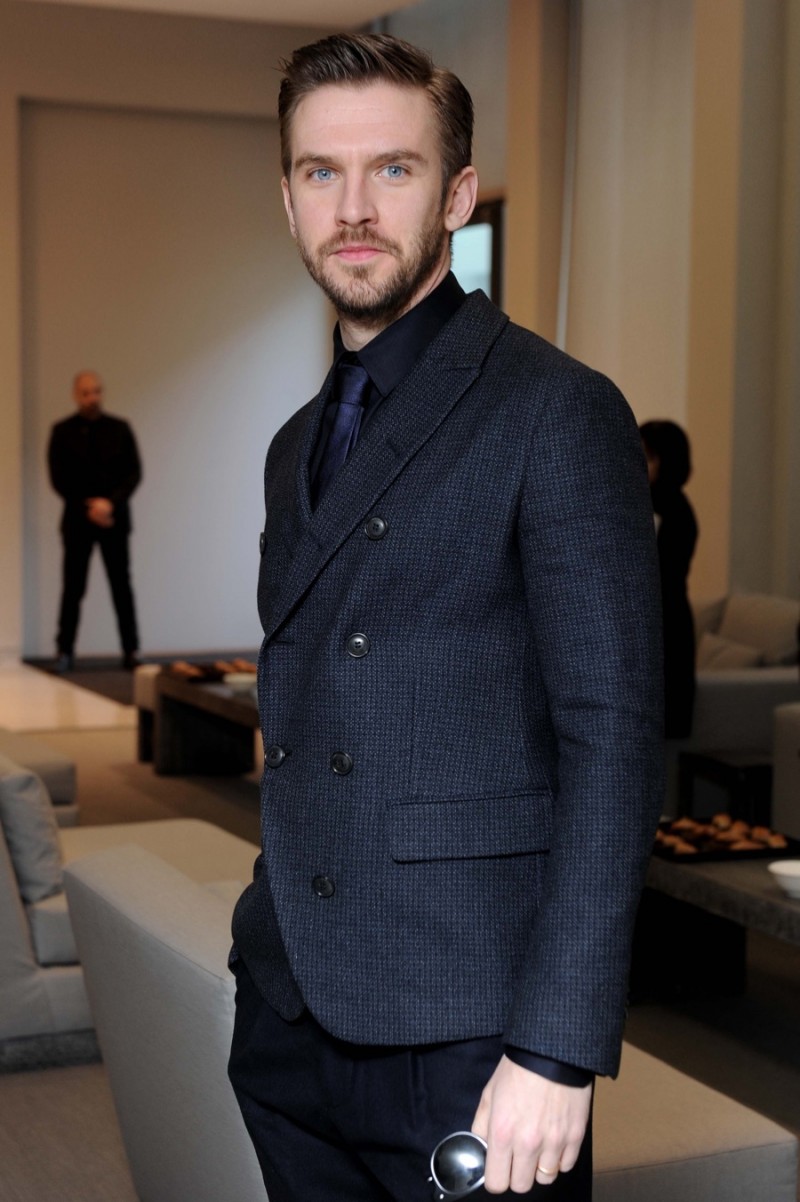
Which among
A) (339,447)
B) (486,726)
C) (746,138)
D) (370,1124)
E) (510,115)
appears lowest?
(370,1124)

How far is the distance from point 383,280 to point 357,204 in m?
0.07

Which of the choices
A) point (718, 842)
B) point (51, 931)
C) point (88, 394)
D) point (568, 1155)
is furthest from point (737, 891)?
point (88, 394)

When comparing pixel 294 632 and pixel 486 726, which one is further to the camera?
pixel 294 632

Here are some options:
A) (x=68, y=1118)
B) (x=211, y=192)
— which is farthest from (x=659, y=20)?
(x=68, y=1118)

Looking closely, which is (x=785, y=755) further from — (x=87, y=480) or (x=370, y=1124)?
(x=87, y=480)

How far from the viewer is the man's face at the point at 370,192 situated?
1.41m

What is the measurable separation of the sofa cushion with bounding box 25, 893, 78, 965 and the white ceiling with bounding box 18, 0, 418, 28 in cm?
773

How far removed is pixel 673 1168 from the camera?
7.76 feet

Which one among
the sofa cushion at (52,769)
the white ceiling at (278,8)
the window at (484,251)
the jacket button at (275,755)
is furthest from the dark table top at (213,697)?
the jacket button at (275,755)

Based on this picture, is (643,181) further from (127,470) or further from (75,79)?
(75,79)

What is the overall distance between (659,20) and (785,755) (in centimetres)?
532

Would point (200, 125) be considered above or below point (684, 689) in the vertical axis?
above

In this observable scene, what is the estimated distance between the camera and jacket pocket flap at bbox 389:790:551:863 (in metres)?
1.33

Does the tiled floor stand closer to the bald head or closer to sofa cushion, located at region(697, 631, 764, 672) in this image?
the bald head
